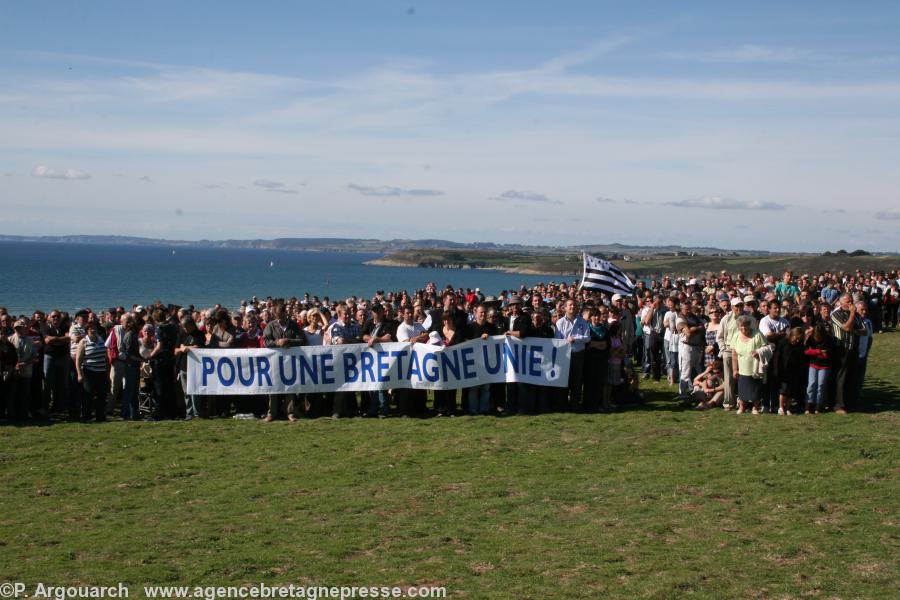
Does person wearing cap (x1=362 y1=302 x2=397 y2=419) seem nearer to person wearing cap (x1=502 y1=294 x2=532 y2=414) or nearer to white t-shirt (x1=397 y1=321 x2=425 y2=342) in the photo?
white t-shirt (x1=397 y1=321 x2=425 y2=342)

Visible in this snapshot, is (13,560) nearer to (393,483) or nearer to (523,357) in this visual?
(393,483)

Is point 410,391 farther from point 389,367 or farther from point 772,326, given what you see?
point 772,326

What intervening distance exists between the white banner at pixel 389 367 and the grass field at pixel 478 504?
0.86 metres

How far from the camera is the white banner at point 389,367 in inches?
602

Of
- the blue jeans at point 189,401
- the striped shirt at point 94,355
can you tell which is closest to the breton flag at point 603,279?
the blue jeans at point 189,401

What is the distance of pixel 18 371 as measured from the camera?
48.9 ft

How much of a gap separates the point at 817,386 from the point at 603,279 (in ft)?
38.9

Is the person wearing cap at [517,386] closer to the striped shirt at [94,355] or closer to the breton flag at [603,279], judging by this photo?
the striped shirt at [94,355]

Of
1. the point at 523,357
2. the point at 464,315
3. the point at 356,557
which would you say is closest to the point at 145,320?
the point at 464,315

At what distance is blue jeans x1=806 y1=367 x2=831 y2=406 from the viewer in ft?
47.7

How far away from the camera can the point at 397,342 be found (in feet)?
51.0

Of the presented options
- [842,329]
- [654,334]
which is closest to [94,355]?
[654,334]

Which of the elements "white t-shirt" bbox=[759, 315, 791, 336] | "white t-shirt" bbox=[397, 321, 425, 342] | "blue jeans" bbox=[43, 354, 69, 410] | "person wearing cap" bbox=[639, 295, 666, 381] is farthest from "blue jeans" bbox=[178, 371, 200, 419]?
"white t-shirt" bbox=[759, 315, 791, 336]

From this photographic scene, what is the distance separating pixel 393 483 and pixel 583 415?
17.7 feet
